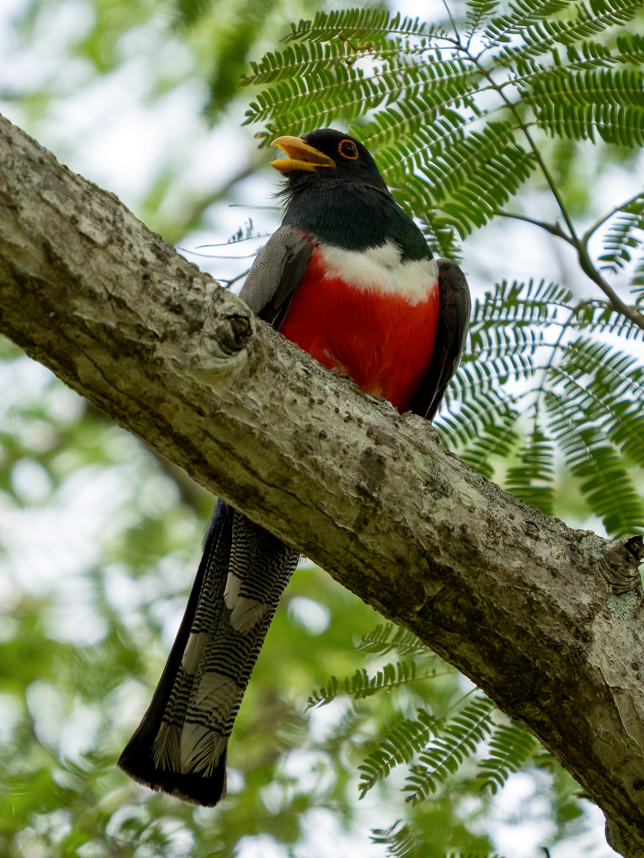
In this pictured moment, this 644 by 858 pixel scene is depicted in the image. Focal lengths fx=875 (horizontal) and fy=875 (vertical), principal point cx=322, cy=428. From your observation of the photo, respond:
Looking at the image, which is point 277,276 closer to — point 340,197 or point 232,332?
point 340,197

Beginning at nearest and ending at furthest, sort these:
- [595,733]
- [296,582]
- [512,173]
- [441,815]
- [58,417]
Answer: [595,733] → [512,173] → [441,815] → [296,582] → [58,417]

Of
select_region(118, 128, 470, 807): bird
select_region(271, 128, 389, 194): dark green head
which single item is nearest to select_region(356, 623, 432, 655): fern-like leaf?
select_region(118, 128, 470, 807): bird

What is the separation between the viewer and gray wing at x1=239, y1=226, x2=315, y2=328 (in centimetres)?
418

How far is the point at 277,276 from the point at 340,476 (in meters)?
1.67

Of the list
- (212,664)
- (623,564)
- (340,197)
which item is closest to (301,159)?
(340,197)

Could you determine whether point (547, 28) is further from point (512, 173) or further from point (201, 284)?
point (201, 284)

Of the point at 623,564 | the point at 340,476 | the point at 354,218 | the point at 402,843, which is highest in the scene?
the point at 354,218

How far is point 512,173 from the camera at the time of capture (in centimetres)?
404

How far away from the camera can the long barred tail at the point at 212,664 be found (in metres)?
3.89

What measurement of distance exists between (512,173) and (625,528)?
1685 mm

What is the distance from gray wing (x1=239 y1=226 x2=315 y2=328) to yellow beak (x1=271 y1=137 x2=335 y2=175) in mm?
Result: 733

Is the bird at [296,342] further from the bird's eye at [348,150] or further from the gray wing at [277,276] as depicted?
the bird's eye at [348,150]

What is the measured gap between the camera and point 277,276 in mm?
4176

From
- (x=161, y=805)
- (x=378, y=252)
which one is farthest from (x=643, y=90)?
(x=161, y=805)
